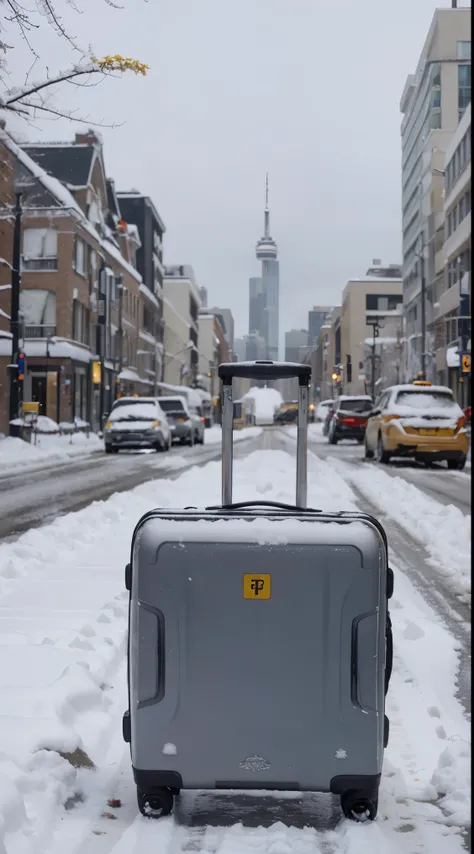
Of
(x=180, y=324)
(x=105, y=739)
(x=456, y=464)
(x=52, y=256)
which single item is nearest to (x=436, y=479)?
(x=456, y=464)

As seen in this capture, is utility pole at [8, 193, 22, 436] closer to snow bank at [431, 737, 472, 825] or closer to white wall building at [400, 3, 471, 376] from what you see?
white wall building at [400, 3, 471, 376]

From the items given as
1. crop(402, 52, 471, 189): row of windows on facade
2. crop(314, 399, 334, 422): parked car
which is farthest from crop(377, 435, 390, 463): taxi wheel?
crop(314, 399, 334, 422): parked car

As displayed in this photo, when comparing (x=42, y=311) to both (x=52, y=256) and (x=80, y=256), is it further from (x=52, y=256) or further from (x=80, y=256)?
(x=80, y=256)

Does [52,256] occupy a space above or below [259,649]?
above

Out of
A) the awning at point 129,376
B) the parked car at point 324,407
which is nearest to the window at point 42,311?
the parked car at point 324,407

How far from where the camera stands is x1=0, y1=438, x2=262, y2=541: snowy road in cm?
1021

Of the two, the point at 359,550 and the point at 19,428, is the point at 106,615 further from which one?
the point at 19,428

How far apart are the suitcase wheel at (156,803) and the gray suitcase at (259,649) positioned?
4.6 inches

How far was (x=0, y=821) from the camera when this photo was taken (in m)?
2.63

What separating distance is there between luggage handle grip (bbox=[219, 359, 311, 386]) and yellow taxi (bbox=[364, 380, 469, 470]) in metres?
16.5

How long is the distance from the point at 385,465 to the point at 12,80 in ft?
55.2

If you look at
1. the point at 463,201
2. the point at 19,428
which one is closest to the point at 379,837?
the point at 19,428

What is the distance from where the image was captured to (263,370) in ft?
13.2

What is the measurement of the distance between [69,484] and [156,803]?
43.1 feet
